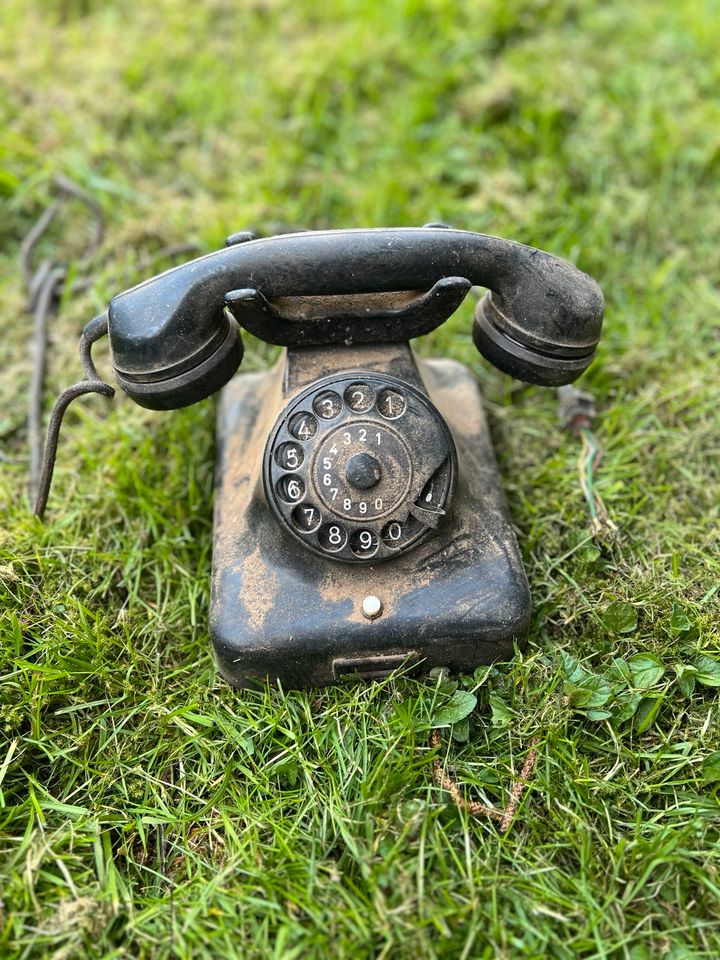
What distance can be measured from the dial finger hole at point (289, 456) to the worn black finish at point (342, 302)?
0.68 ft

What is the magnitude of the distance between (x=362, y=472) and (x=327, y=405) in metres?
0.19

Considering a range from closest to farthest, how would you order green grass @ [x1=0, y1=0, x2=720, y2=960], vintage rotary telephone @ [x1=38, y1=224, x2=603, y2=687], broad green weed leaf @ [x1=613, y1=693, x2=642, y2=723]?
green grass @ [x1=0, y1=0, x2=720, y2=960] < vintage rotary telephone @ [x1=38, y1=224, x2=603, y2=687] < broad green weed leaf @ [x1=613, y1=693, x2=642, y2=723]

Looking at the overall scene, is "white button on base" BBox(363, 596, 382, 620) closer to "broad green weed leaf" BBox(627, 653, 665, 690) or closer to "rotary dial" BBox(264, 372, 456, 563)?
"rotary dial" BBox(264, 372, 456, 563)

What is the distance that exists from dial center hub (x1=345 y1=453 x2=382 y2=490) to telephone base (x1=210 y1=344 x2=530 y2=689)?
0.18 meters

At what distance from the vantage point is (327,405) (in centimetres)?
173

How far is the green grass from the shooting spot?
4.99ft

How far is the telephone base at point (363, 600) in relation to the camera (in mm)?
1670

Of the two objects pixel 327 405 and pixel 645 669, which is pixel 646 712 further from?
pixel 327 405

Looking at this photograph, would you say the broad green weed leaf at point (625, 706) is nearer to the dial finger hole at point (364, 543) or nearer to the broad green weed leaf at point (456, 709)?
the broad green weed leaf at point (456, 709)

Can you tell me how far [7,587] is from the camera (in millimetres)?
1899

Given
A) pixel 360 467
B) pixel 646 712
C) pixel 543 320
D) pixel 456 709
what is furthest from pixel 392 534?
pixel 646 712

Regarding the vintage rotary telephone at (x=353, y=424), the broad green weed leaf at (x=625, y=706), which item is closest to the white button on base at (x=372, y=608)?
the vintage rotary telephone at (x=353, y=424)

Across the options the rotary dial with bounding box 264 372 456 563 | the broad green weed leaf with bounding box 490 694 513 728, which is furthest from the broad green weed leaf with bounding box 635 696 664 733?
the rotary dial with bounding box 264 372 456 563

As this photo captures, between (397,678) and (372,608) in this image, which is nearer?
(372,608)
